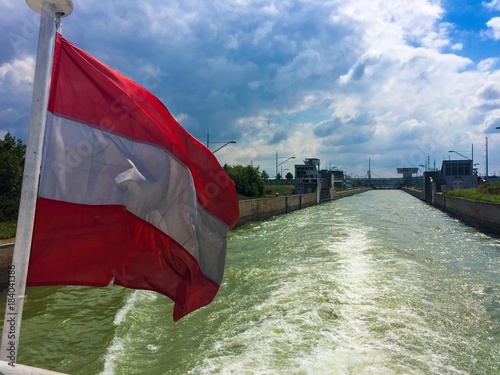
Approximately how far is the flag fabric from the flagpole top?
29 centimetres

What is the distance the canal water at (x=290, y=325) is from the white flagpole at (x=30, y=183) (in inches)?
196

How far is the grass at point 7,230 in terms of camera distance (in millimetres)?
17484

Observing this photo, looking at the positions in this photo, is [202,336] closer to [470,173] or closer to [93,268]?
[93,268]

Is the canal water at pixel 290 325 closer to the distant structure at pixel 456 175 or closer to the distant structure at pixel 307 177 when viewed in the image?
the distant structure at pixel 307 177

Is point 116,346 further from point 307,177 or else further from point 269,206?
point 307,177

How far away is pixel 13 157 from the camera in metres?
23.1

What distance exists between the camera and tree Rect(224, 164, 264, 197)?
69.9 m

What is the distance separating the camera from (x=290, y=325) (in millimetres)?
9344

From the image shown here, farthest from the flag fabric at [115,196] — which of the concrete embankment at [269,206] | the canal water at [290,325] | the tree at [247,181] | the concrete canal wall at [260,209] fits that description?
the tree at [247,181]

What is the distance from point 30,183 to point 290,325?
7.93m

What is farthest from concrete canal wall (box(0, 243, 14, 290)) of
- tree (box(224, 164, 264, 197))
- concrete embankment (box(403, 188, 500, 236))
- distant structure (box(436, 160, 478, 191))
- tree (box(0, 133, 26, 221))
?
distant structure (box(436, 160, 478, 191))

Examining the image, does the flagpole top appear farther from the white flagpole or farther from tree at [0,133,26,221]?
tree at [0,133,26,221]

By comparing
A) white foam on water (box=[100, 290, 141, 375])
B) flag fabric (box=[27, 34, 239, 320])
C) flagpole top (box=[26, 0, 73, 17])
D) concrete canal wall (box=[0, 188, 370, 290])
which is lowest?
white foam on water (box=[100, 290, 141, 375])

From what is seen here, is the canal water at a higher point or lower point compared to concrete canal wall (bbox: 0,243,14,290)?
lower
